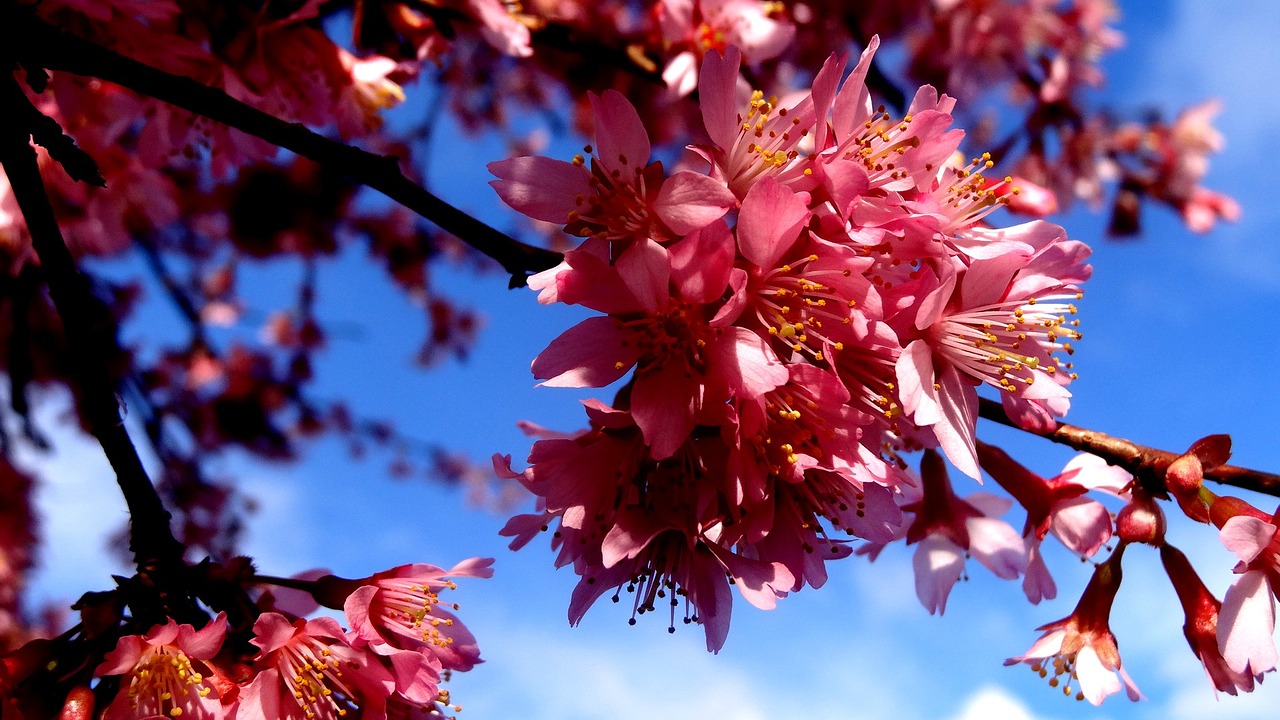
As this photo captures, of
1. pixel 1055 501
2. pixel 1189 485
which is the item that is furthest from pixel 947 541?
pixel 1189 485

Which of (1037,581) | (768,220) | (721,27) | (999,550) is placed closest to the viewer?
(768,220)

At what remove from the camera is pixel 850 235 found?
4.11 ft

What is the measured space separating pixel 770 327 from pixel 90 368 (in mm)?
1214

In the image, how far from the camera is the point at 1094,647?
5.30 ft

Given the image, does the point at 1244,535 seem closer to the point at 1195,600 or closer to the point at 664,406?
the point at 1195,600

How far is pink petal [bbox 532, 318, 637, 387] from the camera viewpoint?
1284 mm

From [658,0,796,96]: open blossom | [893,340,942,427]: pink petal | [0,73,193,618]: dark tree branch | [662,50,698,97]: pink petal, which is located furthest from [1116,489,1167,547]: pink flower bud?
[658,0,796,96]: open blossom

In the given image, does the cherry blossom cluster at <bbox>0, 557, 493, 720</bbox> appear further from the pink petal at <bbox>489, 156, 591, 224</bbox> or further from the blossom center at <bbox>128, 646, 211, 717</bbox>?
the pink petal at <bbox>489, 156, 591, 224</bbox>

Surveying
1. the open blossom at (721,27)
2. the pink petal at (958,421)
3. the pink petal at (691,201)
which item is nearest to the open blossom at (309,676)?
the pink petal at (691,201)

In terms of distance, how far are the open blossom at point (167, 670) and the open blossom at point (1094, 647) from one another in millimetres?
1450

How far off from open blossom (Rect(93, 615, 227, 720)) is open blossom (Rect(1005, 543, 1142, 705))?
1450 millimetres

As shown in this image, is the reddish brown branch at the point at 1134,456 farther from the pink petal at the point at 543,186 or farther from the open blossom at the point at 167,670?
the open blossom at the point at 167,670

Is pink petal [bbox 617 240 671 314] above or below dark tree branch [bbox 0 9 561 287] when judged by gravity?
below

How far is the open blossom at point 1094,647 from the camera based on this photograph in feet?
5.22
